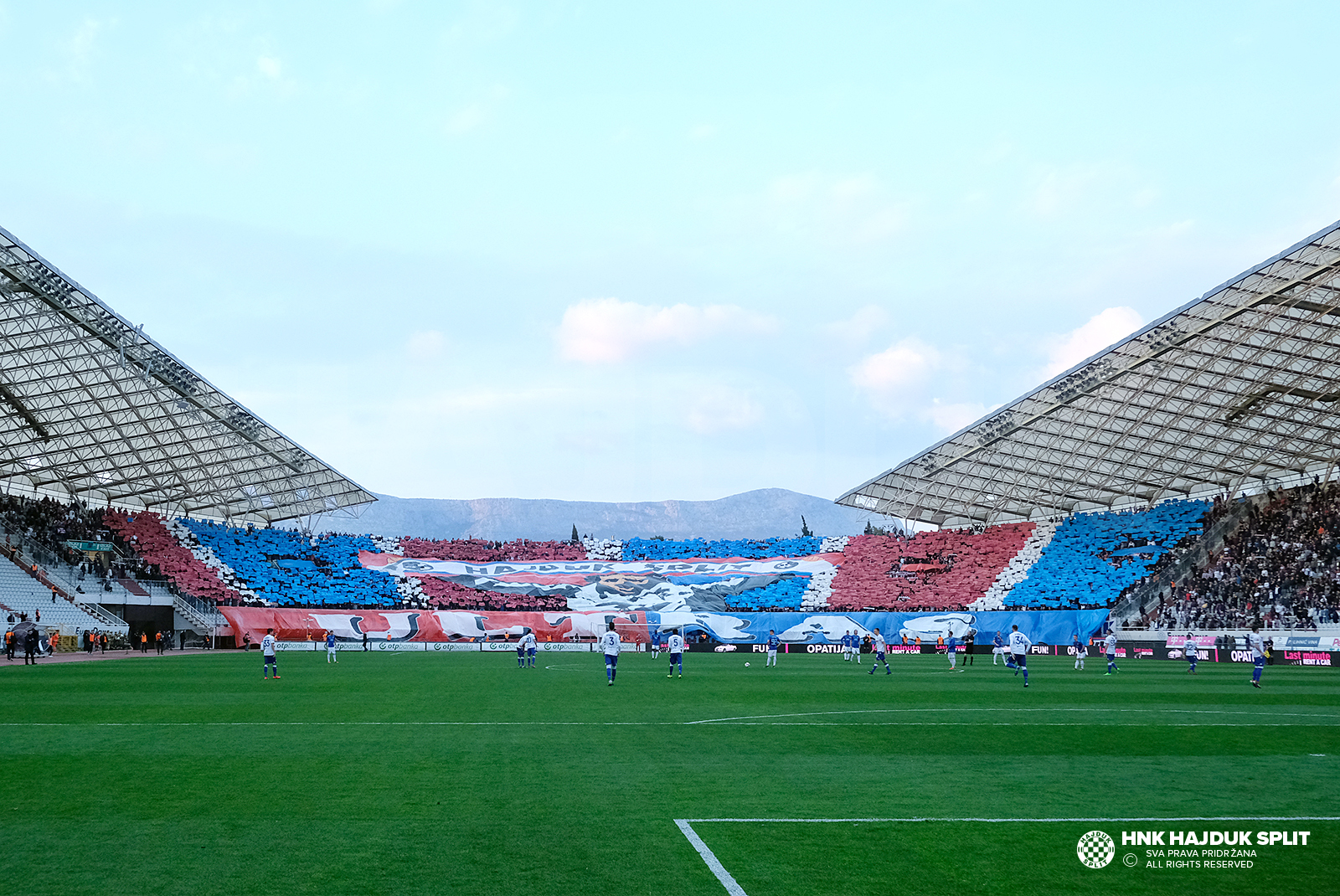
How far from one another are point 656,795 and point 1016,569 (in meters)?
62.2

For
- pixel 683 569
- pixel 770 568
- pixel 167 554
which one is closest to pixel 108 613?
pixel 167 554

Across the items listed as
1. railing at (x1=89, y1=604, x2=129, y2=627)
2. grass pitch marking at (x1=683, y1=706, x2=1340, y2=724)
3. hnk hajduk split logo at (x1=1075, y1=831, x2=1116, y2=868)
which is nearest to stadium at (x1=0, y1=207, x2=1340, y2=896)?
hnk hajduk split logo at (x1=1075, y1=831, x2=1116, y2=868)

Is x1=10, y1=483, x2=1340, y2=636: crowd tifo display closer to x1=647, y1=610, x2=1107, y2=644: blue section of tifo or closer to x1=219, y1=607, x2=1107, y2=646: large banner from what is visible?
x1=647, y1=610, x2=1107, y2=644: blue section of tifo

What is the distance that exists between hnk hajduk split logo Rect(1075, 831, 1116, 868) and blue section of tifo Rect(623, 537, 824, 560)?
71.3 m

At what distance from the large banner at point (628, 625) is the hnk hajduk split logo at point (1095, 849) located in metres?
51.2

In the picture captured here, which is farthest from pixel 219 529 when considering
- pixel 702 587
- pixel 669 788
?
pixel 669 788

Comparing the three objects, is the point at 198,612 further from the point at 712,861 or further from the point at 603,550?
the point at 712,861

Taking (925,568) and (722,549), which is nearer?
(925,568)

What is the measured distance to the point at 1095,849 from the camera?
27.7ft

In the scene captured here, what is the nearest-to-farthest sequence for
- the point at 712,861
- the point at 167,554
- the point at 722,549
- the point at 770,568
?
the point at 712,861 < the point at 167,554 < the point at 770,568 < the point at 722,549

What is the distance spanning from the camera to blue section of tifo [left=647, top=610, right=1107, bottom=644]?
58.0 meters

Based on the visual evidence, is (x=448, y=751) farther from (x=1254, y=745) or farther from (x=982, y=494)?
(x=982, y=494)

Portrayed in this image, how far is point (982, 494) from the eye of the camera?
74.3 meters

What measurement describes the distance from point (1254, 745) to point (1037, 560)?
5540 centimetres
